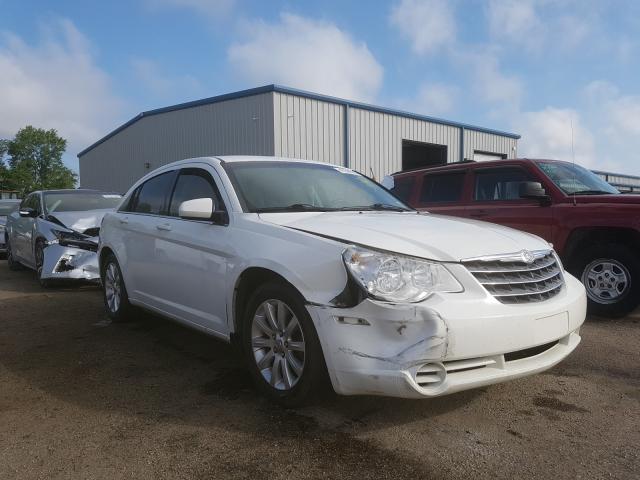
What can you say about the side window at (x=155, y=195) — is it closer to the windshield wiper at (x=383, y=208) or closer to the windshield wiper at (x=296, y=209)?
the windshield wiper at (x=296, y=209)

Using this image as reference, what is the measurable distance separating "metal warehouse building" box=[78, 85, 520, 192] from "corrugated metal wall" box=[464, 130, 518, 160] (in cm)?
4

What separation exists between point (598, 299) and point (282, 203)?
375 centimetres

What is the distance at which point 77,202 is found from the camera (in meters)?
8.69

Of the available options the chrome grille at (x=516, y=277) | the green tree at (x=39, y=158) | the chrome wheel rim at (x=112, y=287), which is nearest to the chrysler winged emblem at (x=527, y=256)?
the chrome grille at (x=516, y=277)

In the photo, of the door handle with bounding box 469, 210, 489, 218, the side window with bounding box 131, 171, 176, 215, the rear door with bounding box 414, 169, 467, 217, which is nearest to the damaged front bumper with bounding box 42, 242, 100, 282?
the side window with bounding box 131, 171, 176, 215

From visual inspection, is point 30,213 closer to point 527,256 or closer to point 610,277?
point 527,256

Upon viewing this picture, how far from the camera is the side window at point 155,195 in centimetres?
477

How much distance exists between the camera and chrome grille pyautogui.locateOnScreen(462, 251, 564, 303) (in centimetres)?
289

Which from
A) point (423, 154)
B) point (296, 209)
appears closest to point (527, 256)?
point (296, 209)

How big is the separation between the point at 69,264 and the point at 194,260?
14.4ft

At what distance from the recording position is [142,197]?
5.25 metres

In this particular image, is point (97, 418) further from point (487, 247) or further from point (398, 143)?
point (398, 143)

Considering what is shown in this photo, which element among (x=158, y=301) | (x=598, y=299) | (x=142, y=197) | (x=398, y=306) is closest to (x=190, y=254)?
(x=158, y=301)

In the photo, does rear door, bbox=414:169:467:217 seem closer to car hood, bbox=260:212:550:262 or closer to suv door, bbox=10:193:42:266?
car hood, bbox=260:212:550:262
